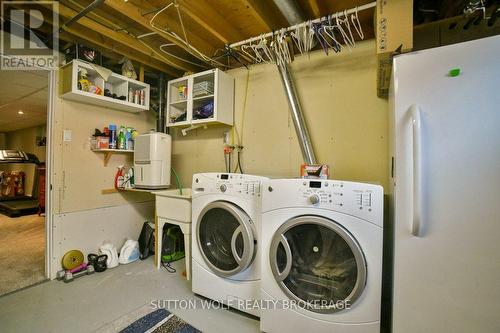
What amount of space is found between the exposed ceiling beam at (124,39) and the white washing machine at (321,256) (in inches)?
74.0

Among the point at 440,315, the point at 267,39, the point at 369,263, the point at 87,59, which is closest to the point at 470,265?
the point at 440,315

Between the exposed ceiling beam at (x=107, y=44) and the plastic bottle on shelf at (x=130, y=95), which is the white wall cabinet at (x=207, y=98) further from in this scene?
the plastic bottle on shelf at (x=130, y=95)

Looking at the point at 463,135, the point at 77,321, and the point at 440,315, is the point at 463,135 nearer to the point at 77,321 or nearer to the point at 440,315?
the point at 440,315

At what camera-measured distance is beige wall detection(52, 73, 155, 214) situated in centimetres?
222

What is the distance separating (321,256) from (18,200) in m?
7.36

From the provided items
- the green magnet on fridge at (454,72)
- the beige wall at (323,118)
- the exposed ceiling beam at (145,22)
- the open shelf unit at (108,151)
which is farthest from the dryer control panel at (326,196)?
the open shelf unit at (108,151)

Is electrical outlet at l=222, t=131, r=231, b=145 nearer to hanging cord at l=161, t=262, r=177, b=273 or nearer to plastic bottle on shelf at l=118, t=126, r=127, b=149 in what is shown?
plastic bottle on shelf at l=118, t=126, r=127, b=149

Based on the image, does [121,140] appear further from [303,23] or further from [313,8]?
[313,8]

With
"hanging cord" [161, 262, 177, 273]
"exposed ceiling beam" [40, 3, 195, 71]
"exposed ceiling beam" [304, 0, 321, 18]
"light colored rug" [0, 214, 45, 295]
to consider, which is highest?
"exposed ceiling beam" [304, 0, 321, 18]

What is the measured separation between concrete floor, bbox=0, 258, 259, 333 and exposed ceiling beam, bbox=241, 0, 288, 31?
232cm

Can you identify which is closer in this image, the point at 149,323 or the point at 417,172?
the point at 417,172

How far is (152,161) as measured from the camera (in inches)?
95.6

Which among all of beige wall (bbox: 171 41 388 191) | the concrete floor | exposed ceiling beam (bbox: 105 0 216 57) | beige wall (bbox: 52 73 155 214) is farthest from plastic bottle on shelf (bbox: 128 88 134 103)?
the concrete floor

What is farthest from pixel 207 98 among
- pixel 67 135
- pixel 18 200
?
pixel 18 200
